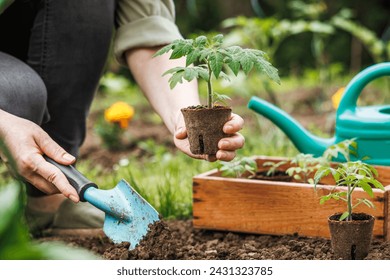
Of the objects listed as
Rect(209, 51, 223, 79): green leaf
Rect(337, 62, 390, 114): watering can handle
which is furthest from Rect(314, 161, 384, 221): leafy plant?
Rect(337, 62, 390, 114): watering can handle

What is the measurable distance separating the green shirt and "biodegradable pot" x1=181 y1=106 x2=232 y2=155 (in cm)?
50

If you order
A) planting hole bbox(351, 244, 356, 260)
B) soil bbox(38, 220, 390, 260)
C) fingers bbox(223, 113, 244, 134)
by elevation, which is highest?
fingers bbox(223, 113, 244, 134)

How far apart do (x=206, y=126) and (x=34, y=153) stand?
410mm

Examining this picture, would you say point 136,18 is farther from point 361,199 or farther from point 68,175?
point 361,199

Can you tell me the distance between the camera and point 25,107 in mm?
1854

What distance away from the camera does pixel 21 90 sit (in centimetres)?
186

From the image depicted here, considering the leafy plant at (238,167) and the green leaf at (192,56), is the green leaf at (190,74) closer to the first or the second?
the green leaf at (192,56)

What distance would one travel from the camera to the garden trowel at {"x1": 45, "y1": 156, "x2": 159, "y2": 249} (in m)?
1.63

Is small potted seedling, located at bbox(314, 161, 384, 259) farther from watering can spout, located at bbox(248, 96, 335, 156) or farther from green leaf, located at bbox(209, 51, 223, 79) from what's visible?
watering can spout, located at bbox(248, 96, 335, 156)

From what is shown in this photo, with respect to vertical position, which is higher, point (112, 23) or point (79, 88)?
point (112, 23)
